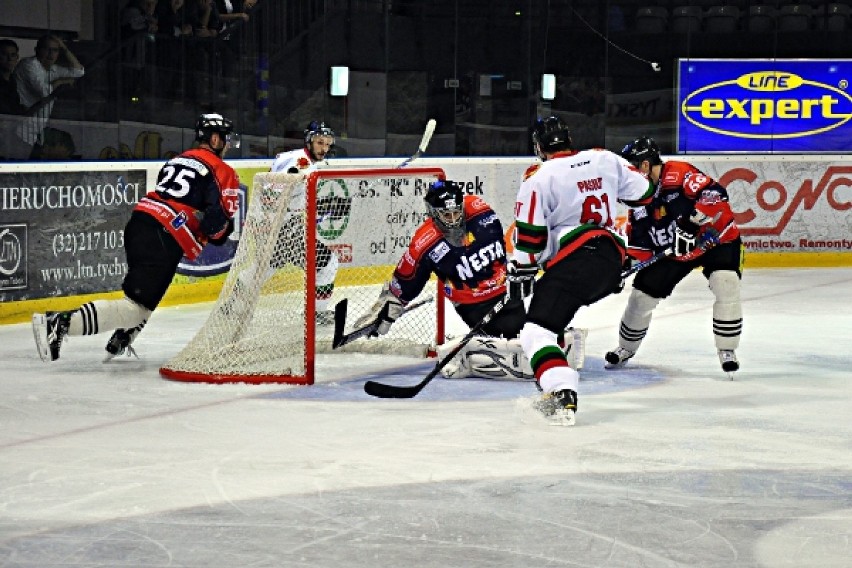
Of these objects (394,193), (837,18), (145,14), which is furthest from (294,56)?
(837,18)

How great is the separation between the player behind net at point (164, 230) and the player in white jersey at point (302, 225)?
0.82 ft

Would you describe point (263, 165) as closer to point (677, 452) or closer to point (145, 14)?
point (145, 14)

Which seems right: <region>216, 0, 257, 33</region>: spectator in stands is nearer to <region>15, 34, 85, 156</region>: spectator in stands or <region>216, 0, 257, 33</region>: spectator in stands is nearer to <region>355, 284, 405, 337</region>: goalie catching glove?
<region>15, 34, 85, 156</region>: spectator in stands

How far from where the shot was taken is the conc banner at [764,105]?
1115cm

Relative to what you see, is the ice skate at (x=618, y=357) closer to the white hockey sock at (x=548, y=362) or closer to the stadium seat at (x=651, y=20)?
the white hockey sock at (x=548, y=362)

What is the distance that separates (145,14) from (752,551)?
6.95 meters

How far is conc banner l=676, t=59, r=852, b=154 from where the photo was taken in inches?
439

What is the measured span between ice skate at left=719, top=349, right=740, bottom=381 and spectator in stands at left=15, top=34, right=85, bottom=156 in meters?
4.19

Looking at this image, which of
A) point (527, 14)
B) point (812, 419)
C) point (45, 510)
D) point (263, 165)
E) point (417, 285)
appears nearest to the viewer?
point (45, 510)

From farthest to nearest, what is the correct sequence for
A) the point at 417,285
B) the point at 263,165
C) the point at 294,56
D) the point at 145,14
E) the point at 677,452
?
the point at 294,56
the point at 145,14
the point at 263,165
the point at 417,285
the point at 677,452

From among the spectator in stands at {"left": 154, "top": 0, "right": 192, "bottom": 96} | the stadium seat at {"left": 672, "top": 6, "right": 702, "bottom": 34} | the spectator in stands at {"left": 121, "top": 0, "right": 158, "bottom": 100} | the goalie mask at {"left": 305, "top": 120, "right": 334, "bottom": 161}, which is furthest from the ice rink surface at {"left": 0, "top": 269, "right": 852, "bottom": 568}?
the stadium seat at {"left": 672, "top": 6, "right": 702, "bottom": 34}

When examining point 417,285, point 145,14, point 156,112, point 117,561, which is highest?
point 145,14

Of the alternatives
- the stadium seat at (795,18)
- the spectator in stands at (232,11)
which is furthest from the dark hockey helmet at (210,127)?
the stadium seat at (795,18)

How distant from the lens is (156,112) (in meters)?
9.27
